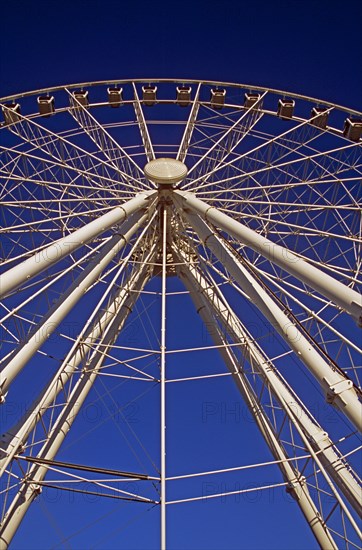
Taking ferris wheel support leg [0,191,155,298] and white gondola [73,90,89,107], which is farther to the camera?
white gondola [73,90,89,107]

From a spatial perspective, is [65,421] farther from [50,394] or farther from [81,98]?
[81,98]

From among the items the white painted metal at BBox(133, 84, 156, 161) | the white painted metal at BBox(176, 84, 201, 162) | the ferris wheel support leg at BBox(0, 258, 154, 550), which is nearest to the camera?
the ferris wheel support leg at BBox(0, 258, 154, 550)

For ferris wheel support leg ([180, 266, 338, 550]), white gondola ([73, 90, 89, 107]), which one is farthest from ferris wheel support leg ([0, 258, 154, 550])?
white gondola ([73, 90, 89, 107])

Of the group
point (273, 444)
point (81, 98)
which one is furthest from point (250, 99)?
point (273, 444)

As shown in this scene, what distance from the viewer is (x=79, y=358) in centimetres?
1586

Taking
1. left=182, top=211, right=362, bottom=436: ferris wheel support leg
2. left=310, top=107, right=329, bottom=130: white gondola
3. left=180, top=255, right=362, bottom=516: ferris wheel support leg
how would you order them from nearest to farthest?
left=182, top=211, right=362, bottom=436: ferris wheel support leg < left=180, top=255, right=362, bottom=516: ferris wheel support leg < left=310, top=107, right=329, bottom=130: white gondola

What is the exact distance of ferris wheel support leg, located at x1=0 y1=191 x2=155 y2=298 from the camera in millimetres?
11001

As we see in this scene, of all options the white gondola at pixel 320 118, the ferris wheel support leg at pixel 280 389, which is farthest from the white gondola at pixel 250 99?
the ferris wheel support leg at pixel 280 389

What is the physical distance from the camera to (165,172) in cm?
1833

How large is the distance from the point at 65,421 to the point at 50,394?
1403 millimetres

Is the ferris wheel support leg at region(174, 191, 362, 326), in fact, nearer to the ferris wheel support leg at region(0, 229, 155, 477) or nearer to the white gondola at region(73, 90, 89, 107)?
the ferris wheel support leg at region(0, 229, 155, 477)

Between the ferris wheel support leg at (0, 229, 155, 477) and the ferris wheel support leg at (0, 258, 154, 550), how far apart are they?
0.45 meters

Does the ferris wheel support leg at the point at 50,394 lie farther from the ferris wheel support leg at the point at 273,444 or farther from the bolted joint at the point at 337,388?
the bolted joint at the point at 337,388

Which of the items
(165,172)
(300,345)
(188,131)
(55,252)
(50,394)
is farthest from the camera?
(188,131)
